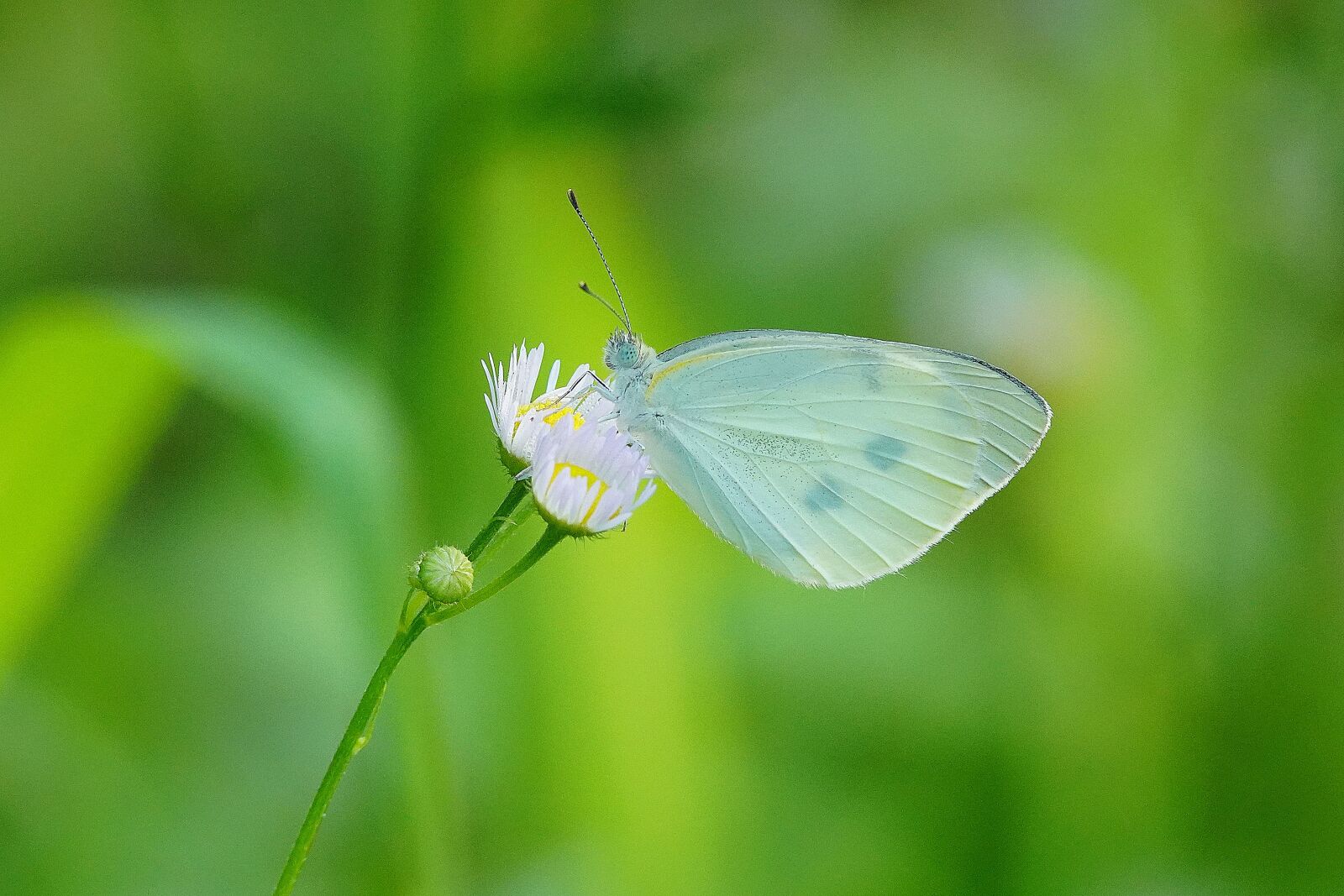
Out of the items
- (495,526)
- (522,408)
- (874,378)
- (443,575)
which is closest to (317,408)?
(522,408)

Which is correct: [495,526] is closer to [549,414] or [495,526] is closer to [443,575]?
[443,575]

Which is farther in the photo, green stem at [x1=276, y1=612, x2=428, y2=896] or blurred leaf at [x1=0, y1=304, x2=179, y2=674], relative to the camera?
blurred leaf at [x1=0, y1=304, x2=179, y2=674]

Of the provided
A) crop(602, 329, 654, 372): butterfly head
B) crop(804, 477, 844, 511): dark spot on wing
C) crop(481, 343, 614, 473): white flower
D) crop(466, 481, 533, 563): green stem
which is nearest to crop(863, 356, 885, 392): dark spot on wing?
crop(804, 477, 844, 511): dark spot on wing

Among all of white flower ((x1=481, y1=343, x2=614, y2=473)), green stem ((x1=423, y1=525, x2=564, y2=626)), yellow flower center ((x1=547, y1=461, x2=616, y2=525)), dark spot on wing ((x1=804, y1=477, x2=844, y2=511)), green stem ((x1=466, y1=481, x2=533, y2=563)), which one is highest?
dark spot on wing ((x1=804, y1=477, x2=844, y2=511))

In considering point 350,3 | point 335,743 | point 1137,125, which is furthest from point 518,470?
point 1137,125

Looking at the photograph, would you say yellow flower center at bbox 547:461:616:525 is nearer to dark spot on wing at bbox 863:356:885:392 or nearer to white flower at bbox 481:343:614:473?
white flower at bbox 481:343:614:473

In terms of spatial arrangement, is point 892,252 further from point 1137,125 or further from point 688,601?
point 688,601

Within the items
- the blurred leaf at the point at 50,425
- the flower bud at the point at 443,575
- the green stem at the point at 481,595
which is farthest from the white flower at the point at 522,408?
the blurred leaf at the point at 50,425

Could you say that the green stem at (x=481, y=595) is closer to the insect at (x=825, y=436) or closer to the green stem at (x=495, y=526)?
the green stem at (x=495, y=526)
